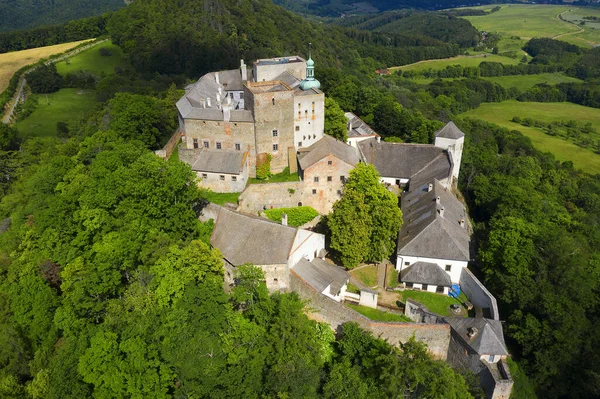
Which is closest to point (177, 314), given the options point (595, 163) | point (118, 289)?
point (118, 289)

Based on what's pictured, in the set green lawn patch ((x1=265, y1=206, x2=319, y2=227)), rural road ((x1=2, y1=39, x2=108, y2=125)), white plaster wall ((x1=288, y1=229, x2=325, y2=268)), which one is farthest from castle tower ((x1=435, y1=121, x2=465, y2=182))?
rural road ((x1=2, y1=39, x2=108, y2=125))

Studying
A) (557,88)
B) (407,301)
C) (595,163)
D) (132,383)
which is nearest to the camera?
(132,383)

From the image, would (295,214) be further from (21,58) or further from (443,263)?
(21,58)

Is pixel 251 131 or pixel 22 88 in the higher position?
pixel 251 131

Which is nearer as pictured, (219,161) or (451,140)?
(219,161)

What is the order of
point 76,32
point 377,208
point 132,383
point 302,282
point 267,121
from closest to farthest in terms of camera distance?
point 132,383
point 302,282
point 377,208
point 267,121
point 76,32

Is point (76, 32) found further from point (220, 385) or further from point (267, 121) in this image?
point (220, 385)

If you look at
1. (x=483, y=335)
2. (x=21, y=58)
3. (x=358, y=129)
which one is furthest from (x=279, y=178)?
(x=21, y=58)
